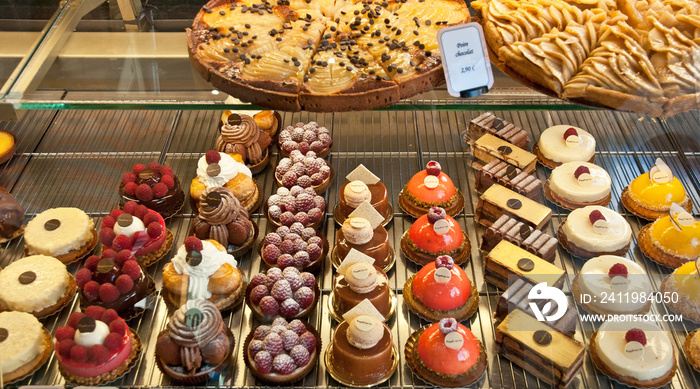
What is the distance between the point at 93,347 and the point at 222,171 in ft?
4.40

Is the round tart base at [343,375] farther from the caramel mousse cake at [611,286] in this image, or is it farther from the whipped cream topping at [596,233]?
the whipped cream topping at [596,233]

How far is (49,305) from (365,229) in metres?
1.74

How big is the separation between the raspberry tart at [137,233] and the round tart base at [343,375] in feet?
3.90

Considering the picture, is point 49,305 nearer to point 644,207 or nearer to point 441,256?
point 441,256

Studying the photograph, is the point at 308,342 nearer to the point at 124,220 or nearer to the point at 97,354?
the point at 97,354

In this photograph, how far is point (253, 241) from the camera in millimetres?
3869

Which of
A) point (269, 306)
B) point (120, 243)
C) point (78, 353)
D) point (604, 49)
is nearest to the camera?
point (604, 49)

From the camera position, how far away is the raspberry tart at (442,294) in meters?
3.44

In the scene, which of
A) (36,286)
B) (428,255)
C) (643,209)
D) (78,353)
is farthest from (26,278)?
(643,209)

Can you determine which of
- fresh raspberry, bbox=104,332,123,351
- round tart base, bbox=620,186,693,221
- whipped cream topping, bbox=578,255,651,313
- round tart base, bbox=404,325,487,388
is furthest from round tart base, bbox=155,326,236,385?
round tart base, bbox=620,186,693,221

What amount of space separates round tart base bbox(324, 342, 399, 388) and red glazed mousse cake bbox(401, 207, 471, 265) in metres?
0.64

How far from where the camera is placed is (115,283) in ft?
11.2

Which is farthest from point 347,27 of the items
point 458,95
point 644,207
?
point 644,207

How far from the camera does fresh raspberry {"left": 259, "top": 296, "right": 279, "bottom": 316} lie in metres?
3.33
